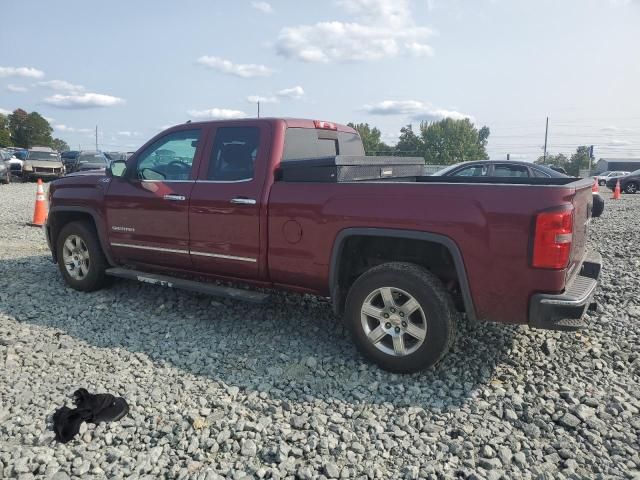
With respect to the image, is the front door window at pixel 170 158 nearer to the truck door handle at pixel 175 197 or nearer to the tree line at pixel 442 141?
the truck door handle at pixel 175 197

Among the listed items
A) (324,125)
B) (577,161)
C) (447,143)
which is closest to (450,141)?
(447,143)

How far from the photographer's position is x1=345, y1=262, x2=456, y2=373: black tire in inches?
144

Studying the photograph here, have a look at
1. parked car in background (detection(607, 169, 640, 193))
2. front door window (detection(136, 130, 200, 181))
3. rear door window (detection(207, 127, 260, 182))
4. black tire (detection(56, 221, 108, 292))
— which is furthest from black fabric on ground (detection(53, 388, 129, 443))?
parked car in background (detection(607, 169, 640, 193))

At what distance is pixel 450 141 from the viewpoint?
295 ft

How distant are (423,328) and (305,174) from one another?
1.57 meters

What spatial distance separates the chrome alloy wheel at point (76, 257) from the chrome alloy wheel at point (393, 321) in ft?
11.7

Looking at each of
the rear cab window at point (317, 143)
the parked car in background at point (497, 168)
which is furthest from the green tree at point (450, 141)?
the rear cab window at point (317, 143)

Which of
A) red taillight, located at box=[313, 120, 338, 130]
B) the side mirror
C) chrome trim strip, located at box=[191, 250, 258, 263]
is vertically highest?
red taillight, located at box=[313, 120, 338, 130]

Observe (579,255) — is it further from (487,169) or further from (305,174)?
(487,169)

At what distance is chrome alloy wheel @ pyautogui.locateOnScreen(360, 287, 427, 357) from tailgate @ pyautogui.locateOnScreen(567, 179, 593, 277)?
44.0 inches

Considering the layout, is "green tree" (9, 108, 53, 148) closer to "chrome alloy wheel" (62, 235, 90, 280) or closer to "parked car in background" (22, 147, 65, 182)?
"parked car in background" (22, 147, 65, 182)

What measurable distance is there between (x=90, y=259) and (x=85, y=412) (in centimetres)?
288

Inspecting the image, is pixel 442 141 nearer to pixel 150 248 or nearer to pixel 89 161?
pixel 89 161

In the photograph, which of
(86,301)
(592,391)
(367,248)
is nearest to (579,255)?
(592,391)
